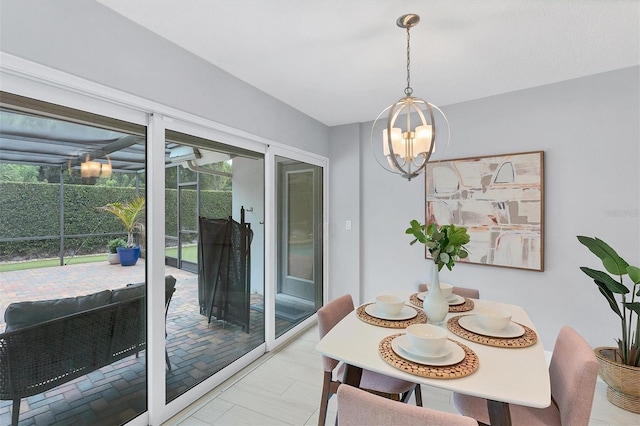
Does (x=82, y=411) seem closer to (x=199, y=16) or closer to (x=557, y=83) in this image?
(x=199, y=16)

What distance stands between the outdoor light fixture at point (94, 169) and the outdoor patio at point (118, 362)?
19.9 inches

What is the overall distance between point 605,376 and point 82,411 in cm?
343

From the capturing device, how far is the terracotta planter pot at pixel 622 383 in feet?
6.71

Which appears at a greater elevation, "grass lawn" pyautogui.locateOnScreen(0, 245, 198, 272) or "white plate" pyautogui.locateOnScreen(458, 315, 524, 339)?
"grass lawn" pyautogui.locateOnScreen(0, 245, 198, 272)

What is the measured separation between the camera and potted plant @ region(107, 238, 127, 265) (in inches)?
70.0

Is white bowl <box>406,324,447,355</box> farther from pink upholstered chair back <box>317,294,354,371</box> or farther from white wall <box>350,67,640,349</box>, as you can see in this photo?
white wall <box>350,67,640,349</box>

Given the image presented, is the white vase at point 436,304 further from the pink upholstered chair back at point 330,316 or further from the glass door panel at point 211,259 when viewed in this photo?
the glass door panel at point 211,259

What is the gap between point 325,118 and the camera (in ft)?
11.8

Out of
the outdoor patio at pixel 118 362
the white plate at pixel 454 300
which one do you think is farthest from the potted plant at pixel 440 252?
the outdoor patio at pixel 118 362

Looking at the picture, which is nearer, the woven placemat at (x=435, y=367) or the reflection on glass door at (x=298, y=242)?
the woven placemat at (x=435, y=367)

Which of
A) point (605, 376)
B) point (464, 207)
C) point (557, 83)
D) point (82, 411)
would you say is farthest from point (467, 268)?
point (82, 411)

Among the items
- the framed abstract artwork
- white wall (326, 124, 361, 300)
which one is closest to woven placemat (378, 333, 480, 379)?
the framed abstract artwork

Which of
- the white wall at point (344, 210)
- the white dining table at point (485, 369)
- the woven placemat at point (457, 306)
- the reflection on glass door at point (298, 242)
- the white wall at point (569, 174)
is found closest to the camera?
the white dining table at point (485, 369)

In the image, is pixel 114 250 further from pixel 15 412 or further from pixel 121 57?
pixel 121 57
